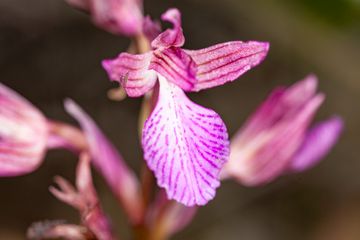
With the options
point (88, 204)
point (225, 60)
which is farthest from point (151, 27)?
point (88, 204)

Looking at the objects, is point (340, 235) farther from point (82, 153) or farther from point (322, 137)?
point (82, 153)

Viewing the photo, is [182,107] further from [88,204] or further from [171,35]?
[88,204]

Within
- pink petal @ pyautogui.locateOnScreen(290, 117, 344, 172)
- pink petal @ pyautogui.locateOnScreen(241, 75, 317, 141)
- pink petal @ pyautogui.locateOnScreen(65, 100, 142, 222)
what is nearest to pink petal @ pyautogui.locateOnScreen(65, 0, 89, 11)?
pink petal @ pyautogui.locateOnScreen(65, 100, 142, 222)

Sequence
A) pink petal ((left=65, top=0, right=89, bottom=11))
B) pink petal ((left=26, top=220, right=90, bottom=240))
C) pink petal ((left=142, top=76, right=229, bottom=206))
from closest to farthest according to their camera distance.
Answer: pink petal ((left=142, top=76, right=229, bottom=206)), pink petal ((left=26, top=220, right=90, bottom=240)), pink petal ((left=65, top=0, right=89, bottom=11))

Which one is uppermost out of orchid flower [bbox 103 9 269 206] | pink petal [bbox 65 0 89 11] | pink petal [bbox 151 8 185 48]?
pink petal [bbox 151 8 185 48]

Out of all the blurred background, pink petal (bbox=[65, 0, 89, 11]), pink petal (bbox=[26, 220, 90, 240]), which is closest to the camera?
pink petal (bbox=[26, 220, 90, 240])

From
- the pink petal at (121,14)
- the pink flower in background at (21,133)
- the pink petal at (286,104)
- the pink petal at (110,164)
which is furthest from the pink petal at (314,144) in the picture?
the pink flower in background at (21,133)

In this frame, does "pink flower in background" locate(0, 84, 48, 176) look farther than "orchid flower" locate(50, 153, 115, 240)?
Yes

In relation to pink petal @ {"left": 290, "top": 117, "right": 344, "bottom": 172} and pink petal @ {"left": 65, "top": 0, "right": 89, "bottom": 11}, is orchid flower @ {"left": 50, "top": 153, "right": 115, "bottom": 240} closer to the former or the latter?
pink petal @ {"left": 65, "top": 0, "right": 89, "bottom": 11}

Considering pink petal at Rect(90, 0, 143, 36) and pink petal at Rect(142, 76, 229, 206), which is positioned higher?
pink petal at Rect(90, 0, 143, 36)

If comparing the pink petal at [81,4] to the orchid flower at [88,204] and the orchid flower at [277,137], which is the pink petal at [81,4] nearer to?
the orchid flower at [88,204]
